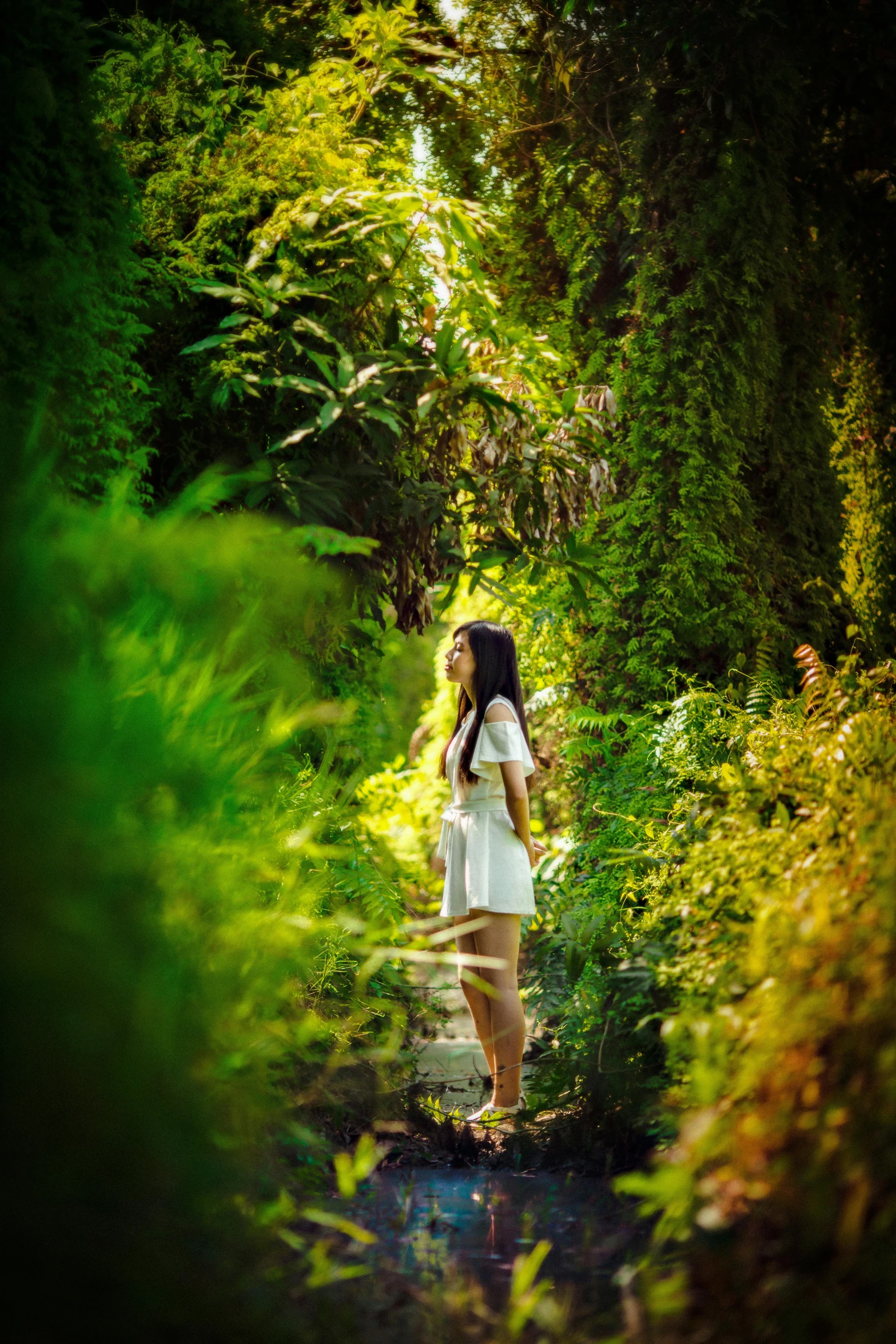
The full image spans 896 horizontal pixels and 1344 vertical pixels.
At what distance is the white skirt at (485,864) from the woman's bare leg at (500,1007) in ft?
0.30

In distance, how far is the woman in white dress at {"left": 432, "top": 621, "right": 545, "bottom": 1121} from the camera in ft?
11.4

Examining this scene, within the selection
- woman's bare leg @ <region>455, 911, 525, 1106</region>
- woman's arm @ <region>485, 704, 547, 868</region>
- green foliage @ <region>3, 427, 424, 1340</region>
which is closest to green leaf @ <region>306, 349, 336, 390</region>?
green foliage @ <region>3, 427, 424, 1340</region>

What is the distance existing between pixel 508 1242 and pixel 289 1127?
676 mm

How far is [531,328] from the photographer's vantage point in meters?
4.78

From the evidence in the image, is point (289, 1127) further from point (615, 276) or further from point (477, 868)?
point (615, 276)

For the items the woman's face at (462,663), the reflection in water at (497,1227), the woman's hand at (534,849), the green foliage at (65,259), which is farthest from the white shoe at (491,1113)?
the green foliage at (65,259)

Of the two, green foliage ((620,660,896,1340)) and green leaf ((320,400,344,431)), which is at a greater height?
green leaf ((320,400,344,431))

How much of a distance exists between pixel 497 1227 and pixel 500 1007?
1.26 meters

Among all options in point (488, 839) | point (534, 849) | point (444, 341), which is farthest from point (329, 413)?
point (534, 849)

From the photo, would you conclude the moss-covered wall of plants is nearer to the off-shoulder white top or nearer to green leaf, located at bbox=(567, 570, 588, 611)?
green leaf, located at bbox=(567, 570, 588, 611)

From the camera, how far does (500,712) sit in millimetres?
3629

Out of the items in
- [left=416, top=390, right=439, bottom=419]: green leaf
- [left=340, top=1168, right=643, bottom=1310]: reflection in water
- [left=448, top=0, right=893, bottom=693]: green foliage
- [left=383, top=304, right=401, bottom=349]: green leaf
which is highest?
[left=448, top=0, right=893, bottom=693]: green foliage

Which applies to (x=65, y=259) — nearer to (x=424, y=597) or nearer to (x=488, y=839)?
(x=424, y=597)

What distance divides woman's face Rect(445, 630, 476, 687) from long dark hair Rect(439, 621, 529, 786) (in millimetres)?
13
